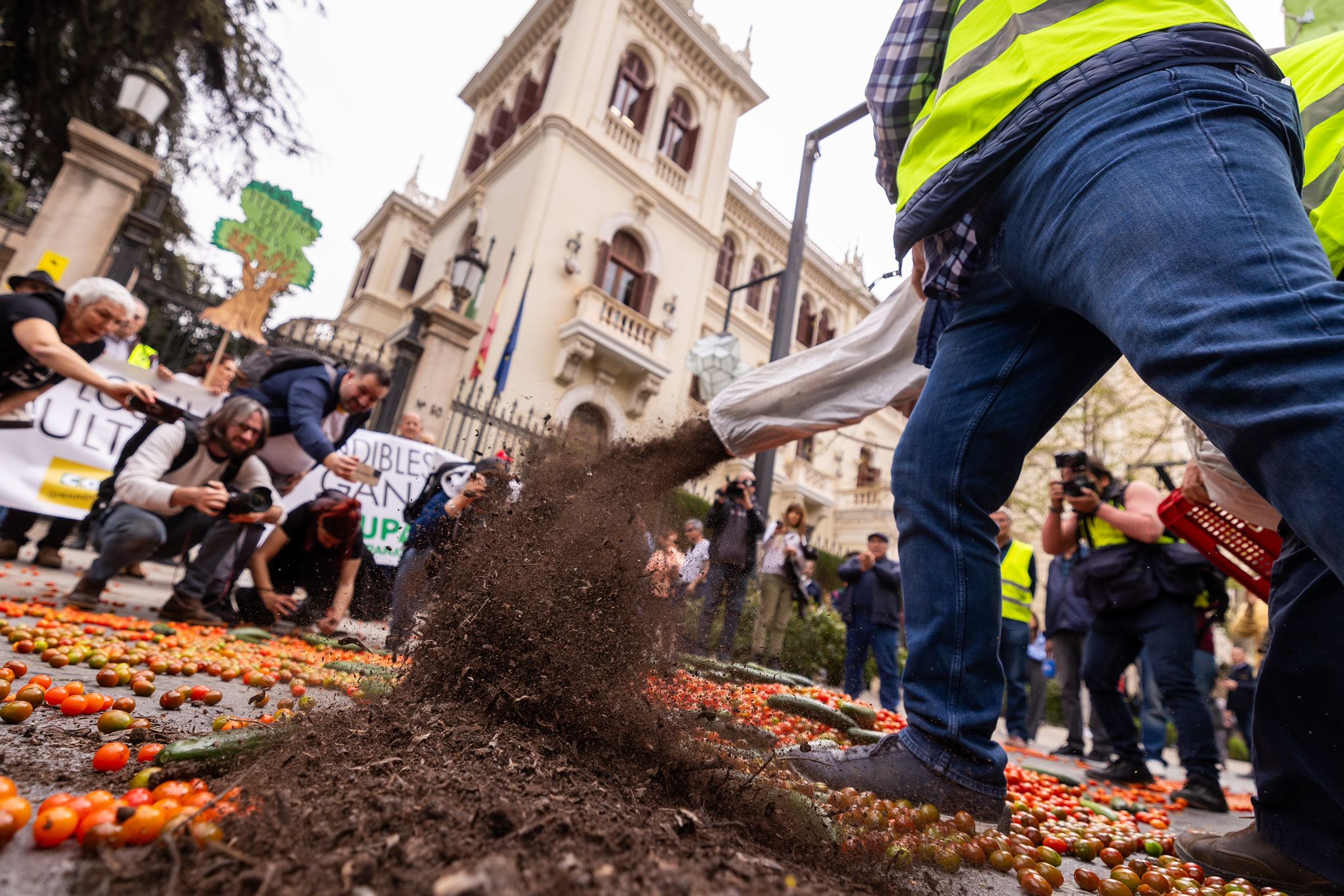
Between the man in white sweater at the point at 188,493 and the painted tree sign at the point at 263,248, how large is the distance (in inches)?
136

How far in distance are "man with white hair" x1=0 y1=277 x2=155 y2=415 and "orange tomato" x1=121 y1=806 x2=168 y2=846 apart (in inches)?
137

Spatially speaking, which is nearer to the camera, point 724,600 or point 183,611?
point 183,611

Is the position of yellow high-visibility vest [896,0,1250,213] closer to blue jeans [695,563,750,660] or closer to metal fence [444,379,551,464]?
blue jeans [695,563,750,660]

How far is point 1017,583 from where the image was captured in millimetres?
6227

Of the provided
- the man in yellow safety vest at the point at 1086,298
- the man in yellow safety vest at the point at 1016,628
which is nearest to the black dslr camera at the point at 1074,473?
the man in yellow safety vest at the point at 1016,628

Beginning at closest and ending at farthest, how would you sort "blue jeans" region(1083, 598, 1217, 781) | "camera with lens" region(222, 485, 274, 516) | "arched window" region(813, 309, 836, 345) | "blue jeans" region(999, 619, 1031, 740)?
"blue jeans" region(1083, 598, 1217, 781) → "camera with lens" region(222, 485, 274, 516) → "blue jeans" region(999, 619, 1031, 740) → "arched window" region(813, 309, 836, 345)

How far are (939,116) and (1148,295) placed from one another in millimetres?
677

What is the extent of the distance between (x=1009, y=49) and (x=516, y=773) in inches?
71.6

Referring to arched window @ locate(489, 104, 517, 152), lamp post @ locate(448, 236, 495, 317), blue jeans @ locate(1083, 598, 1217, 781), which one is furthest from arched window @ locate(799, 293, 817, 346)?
blue jeans @ locate(1083, 598, 1217, 781)

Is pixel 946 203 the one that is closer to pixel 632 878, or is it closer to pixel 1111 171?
pixel 1111 171

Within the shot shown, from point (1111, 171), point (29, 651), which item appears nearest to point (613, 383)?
point (29, 651)

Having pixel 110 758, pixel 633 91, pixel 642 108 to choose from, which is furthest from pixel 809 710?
pixel 633 91

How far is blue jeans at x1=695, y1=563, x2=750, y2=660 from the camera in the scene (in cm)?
320

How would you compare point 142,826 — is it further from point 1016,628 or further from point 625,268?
point 625,268
